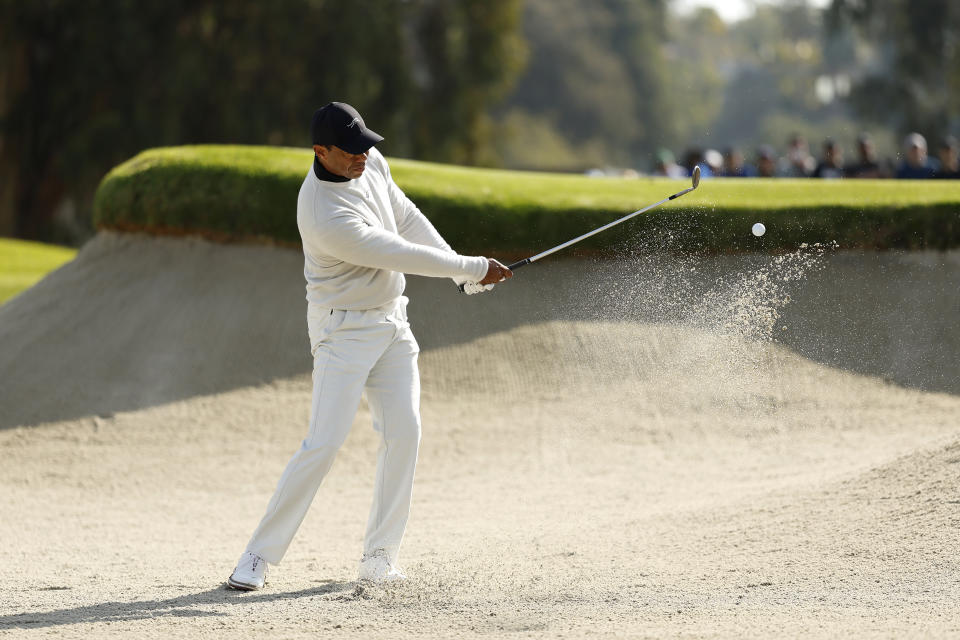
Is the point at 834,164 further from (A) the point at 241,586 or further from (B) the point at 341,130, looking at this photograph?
(A) the point at 241,586

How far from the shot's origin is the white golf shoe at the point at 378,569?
5453 mm

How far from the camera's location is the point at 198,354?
396 inches

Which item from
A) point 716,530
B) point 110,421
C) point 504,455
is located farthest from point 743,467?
point 110,421

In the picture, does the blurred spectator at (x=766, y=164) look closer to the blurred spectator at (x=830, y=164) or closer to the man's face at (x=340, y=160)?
the blurred spectator at (x=830, y=164)

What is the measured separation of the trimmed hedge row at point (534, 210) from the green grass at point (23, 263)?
359 cm

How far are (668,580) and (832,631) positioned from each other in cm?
108

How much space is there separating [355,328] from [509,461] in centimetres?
387

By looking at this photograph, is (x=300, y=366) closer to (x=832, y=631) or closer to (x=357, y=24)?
(x=832, y=631)

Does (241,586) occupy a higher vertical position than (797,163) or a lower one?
lower

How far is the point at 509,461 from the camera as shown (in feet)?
29.7

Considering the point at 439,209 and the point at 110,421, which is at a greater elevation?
the point at 439,209

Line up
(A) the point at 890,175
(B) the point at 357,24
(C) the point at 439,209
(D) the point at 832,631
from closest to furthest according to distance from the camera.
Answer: (D) the point at 832,631
(C) the point at 439,209
(A) the point at 890,175
(B) the point at 357,24

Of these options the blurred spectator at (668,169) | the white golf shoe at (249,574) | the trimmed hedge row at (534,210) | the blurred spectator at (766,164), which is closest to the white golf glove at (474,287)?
the white golf shoe at (249,574)

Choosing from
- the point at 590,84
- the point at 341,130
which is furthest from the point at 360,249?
the point at 590,84
